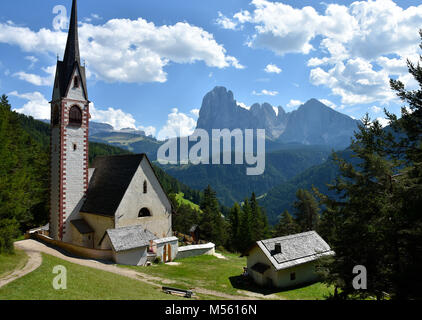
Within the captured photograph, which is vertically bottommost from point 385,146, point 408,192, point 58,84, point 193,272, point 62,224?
point 193,272

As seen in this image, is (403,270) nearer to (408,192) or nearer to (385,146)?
(408,192)

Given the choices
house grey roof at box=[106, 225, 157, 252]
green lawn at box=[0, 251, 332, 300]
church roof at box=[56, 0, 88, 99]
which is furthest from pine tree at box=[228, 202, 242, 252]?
church roof at box=[56, 0, 88, 99]

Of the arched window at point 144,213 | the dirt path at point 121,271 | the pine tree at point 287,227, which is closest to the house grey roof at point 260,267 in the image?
the dirt path at point 121,271

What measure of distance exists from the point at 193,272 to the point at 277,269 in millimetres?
7743

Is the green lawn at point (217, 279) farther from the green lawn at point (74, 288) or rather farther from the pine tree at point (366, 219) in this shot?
the pine tree at point (366, 219)

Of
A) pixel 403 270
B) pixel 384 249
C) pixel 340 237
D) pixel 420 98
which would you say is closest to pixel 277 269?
pixel 340 237

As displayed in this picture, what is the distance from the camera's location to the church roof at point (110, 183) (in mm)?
30453

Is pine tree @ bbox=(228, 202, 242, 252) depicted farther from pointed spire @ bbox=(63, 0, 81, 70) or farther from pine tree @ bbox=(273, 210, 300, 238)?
pointed spire @ bbox=(63, 0, 81, 70)

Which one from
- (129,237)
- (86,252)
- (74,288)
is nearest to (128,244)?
(129,237)

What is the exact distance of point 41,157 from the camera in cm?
4628

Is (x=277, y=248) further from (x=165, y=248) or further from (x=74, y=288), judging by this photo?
(x=74, y=288)

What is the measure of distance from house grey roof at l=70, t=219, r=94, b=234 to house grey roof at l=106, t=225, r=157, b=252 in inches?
190

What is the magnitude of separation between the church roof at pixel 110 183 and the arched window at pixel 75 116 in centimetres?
564

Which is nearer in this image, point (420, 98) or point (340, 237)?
point (420, 98)
